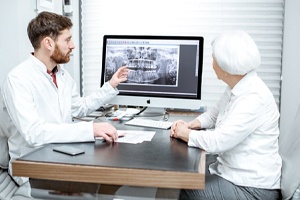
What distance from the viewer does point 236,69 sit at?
145 centimetres

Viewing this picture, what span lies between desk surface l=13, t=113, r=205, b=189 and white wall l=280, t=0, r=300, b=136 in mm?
1549

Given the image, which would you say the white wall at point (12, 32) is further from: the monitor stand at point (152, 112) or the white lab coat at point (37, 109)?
the monitor stand at point (152, 112)

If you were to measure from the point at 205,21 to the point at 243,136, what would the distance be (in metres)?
1.54

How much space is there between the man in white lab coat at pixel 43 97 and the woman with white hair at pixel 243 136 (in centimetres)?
49

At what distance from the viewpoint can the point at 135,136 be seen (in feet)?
5.32

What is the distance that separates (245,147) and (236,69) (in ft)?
1.14

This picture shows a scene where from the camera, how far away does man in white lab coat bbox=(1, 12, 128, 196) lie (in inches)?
58.6

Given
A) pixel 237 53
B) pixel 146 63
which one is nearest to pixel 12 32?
pixel 146 63

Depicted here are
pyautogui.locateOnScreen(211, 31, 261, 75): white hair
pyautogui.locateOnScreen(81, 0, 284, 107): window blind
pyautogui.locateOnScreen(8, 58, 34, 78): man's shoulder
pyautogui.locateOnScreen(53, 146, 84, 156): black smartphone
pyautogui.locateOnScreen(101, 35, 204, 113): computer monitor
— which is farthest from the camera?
pyautogui.locateOnScreen(81, 0, 284, 107): window blind

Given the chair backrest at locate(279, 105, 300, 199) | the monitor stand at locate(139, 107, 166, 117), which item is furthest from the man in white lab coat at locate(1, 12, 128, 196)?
the chair backrest at locate(279, 105, 300, 199)

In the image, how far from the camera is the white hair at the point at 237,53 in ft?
4.66

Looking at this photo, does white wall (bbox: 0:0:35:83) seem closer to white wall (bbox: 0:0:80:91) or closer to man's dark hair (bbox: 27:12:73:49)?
white wall (bbox: 0:0:80:91)

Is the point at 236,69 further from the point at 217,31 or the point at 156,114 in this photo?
the point at 217,31

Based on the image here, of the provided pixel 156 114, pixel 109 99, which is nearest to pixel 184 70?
pixel 156 114
